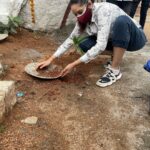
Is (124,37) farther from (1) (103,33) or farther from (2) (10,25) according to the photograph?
(2) (10,25)

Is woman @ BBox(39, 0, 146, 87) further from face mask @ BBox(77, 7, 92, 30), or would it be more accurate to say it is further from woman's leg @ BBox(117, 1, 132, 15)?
woman's leg @ BBox(117, 1, 132, 15)

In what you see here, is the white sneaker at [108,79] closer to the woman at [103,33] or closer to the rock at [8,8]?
the woman at [103,33]

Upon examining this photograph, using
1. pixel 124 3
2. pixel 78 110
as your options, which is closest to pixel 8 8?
pixel 124 3

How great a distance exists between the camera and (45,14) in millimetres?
5648

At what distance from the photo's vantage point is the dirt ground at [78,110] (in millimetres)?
2957

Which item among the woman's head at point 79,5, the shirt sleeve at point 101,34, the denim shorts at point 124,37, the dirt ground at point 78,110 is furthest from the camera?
the denim shorts at point 124,37

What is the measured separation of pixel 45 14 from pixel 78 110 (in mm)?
2597

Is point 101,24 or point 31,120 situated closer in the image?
point 31,120

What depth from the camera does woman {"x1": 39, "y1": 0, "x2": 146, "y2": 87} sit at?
367 cm

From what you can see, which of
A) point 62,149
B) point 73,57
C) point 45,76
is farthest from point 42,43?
point 62,149

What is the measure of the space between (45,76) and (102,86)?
61 cm

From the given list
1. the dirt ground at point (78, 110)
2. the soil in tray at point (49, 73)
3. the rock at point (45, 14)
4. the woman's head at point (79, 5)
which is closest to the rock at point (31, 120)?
the dirt ground at point (78, 110)

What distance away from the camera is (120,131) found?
317 cm

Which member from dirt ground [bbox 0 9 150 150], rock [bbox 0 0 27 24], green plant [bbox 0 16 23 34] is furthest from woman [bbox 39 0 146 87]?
rock [bbox 0 0 27 24]
